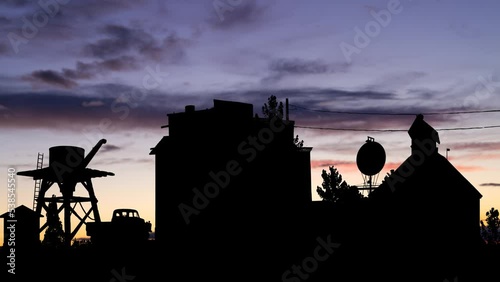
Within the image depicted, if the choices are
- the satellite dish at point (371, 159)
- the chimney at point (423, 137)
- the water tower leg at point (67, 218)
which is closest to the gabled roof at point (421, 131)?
the chimney at point (423, 137)

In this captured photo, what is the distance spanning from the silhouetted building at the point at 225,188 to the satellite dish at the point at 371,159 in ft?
16.2

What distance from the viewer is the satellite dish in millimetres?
41062

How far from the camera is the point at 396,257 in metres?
35.3

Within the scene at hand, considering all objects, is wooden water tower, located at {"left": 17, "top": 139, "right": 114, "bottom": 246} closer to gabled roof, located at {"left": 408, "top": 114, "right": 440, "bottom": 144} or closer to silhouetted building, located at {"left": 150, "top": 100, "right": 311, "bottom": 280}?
silhouetted building, located at {"left": 150, "top": 100, "right": 311, "bottom": 280}

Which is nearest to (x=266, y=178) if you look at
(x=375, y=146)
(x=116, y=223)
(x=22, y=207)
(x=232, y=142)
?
(x=232, y=142)

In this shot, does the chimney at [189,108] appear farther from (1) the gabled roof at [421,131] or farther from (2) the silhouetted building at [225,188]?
(1) the gabled roof at [421,131]

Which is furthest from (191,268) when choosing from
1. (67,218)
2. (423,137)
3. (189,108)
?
(423,137)

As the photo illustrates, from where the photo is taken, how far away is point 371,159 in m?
41.1

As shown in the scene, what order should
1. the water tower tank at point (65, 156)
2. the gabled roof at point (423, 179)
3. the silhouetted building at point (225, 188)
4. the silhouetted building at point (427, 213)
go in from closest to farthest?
the silhouetted building at point (427, 213) < the gabled roof at point (423, 179) < the water tower tank at point (65, 156) < the silhouetted building at point (225, 188)

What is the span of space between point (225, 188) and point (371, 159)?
10.2m

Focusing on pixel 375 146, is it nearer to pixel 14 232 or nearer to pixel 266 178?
pixel 266 178

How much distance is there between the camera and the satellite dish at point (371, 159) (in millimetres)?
41062

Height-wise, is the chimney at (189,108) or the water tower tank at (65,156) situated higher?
the chimney at (189,108)

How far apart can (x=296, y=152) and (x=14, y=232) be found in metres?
22.6
